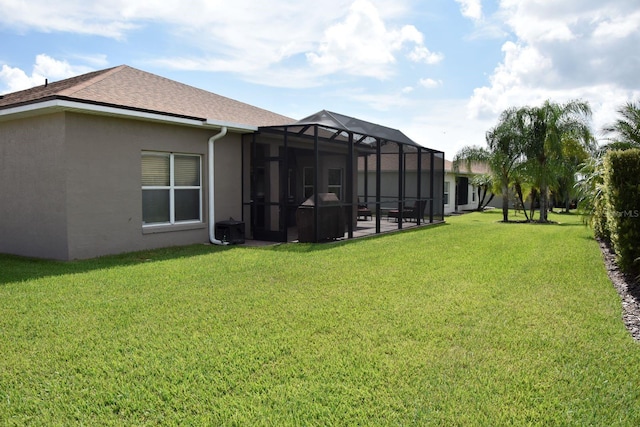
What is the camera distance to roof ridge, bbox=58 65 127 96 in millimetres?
9312

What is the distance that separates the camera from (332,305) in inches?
228

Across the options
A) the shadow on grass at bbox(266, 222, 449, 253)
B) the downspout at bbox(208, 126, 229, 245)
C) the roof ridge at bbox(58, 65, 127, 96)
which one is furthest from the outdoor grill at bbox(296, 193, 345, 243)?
the roof ridge at bbox(58, 65, 127, 96)

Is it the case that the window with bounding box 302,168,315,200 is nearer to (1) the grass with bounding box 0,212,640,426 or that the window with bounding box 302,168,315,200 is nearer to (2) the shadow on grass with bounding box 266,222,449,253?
(2) the shadow on grass with bounding box 266,222,449,253

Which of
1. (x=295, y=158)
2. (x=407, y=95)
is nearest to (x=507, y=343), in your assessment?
(x=295, y=158)

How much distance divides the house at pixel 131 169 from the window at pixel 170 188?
0.02 metres

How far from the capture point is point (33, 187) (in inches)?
376

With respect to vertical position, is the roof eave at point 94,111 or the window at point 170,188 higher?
the roof eave at point 94,111

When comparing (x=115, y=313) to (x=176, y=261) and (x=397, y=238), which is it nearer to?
(x=176, y=261)

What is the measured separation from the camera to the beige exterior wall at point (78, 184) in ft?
29.6

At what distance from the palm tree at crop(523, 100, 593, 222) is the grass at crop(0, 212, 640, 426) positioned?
14.5 m

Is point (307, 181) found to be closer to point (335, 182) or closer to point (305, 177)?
point (305, 177)

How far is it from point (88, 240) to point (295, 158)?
8211 millimetres

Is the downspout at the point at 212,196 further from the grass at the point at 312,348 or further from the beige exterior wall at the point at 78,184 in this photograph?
the grass at the point at 312,348

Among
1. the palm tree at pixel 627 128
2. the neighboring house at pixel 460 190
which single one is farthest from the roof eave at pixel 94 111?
the neighboring house at pixel 460 190
